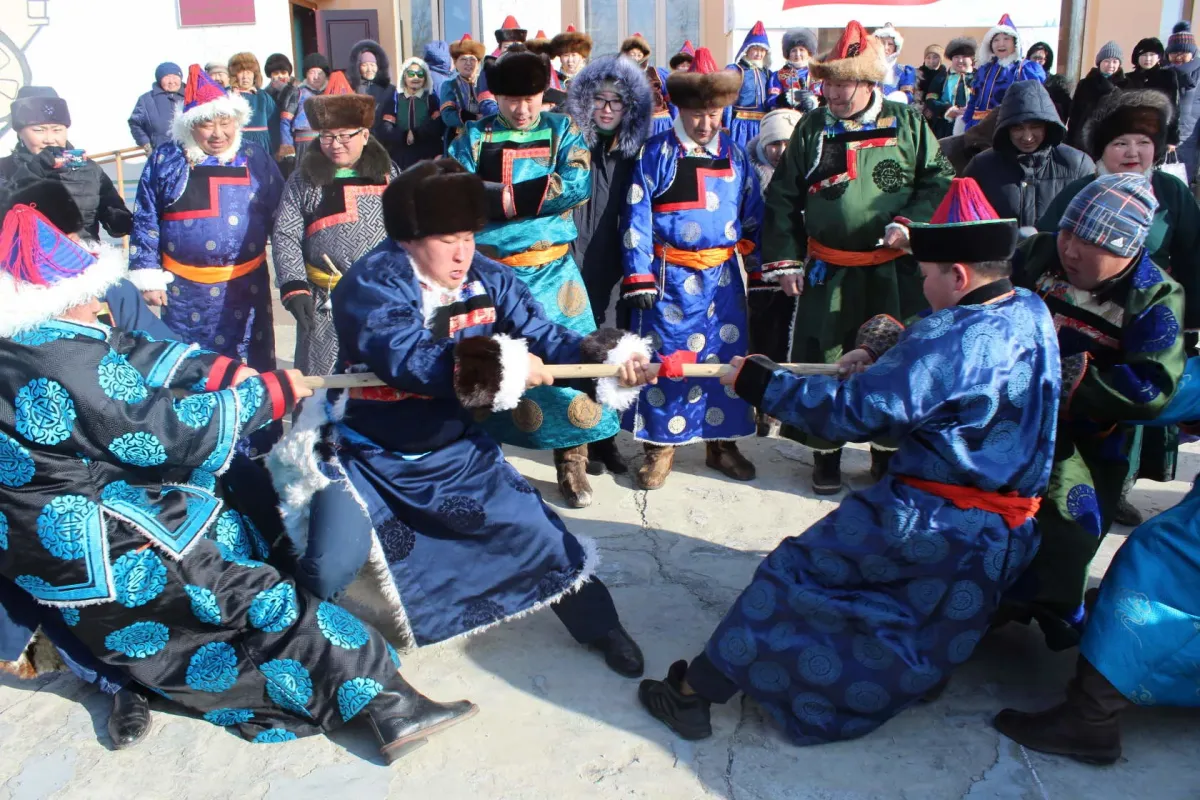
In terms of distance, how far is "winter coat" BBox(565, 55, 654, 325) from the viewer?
4371 mm

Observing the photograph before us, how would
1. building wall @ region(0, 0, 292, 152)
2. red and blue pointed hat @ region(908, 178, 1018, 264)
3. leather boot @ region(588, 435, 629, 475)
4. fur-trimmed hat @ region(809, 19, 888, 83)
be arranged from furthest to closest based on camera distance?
building wall @ region(0, 0, 292, 152)
leather boot @ region(588, 435, 629, 475)
fur-trimmed hat @ region(809, 19, 888, 83)
red and blue pointed hat @ region(908, 178, 1018, 264)

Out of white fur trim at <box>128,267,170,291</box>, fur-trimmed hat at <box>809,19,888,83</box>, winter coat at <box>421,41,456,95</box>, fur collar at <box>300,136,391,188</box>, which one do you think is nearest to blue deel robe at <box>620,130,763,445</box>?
fur-trimmed hat at <box>809,19,888,83</box>

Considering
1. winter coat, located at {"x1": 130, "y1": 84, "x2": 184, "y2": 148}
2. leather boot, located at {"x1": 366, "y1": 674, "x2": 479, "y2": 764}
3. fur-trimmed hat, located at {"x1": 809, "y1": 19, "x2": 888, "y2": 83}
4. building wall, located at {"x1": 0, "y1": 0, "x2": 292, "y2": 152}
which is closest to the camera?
leather boot, located at {"x1": 366, "y1": 674, "x2": 479, "y2": 764}

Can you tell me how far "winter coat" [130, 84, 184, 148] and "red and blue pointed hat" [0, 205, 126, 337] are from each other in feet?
20.1

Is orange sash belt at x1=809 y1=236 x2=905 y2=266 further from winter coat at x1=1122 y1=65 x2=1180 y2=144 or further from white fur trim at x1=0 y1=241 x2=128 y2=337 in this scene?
winter coat at x1=1122 y1=65 x2=1180 y2=144

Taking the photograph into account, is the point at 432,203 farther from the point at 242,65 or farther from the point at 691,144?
the point at 242,65

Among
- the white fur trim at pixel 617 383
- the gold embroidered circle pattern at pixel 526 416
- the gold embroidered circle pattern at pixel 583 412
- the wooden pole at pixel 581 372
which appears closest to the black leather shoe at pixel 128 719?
the wooden pole at pixel 581 372

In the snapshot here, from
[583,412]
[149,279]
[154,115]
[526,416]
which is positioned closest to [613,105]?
[583,412]

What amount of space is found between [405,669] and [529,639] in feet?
1.27

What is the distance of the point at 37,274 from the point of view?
7.52 feet

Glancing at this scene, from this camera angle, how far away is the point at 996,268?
241cm

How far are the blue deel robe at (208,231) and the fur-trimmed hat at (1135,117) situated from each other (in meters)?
3.41

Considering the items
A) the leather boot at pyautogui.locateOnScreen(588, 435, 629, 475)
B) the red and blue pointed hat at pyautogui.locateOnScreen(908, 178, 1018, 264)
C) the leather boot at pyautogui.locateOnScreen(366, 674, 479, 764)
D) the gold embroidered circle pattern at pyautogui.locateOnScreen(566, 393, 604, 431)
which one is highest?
the red and blue pointed hat at pyautogui.locateOnScreen(908, 178, 1018, 264)

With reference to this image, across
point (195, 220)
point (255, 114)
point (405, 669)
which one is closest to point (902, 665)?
point (405, 669)
